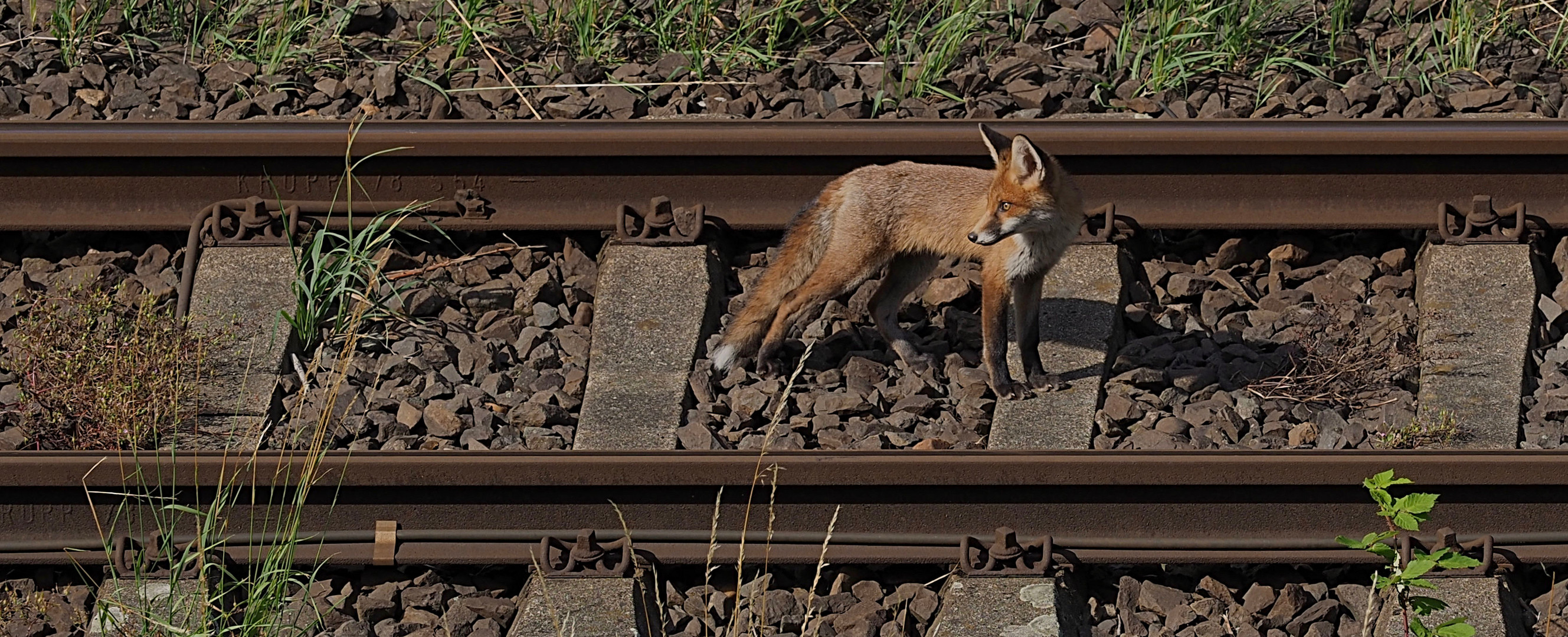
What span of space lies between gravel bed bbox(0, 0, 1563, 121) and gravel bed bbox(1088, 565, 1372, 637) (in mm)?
2833

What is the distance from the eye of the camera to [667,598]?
514 cm

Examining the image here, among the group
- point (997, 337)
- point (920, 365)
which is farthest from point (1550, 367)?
point (920, 365)

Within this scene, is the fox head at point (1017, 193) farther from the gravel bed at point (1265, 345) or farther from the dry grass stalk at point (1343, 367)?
the dry grass stalk at point (1343, 367)

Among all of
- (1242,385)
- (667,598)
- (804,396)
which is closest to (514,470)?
(667,598)

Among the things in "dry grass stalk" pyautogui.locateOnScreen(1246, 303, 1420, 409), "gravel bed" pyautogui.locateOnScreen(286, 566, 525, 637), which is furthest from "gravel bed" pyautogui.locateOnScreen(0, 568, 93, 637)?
"dry grass stalk" pyautogui.locateOnScreen(1246, 303, 1420, 409)

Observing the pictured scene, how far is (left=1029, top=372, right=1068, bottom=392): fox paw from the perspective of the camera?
6344mm

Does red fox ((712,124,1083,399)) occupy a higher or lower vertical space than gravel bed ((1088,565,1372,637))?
higher

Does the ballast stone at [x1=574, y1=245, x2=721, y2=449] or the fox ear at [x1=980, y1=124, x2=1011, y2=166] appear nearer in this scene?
the ballast stone at [x1=574, y1=245, x2=721, y2=449]

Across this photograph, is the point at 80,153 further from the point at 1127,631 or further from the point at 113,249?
the point at 1127,631

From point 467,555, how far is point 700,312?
1.58 metres

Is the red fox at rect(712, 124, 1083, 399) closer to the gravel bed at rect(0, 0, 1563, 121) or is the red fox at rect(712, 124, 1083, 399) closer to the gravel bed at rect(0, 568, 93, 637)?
the gravel bed at rect(0, 0, 1563, 121)

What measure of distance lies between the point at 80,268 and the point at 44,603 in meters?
2.12

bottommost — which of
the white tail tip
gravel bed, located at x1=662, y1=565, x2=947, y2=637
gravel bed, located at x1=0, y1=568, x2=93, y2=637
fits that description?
gravel bed, located at x1=0, y1=568, x2=93, y2=637

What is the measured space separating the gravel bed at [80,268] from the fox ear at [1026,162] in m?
2.98
